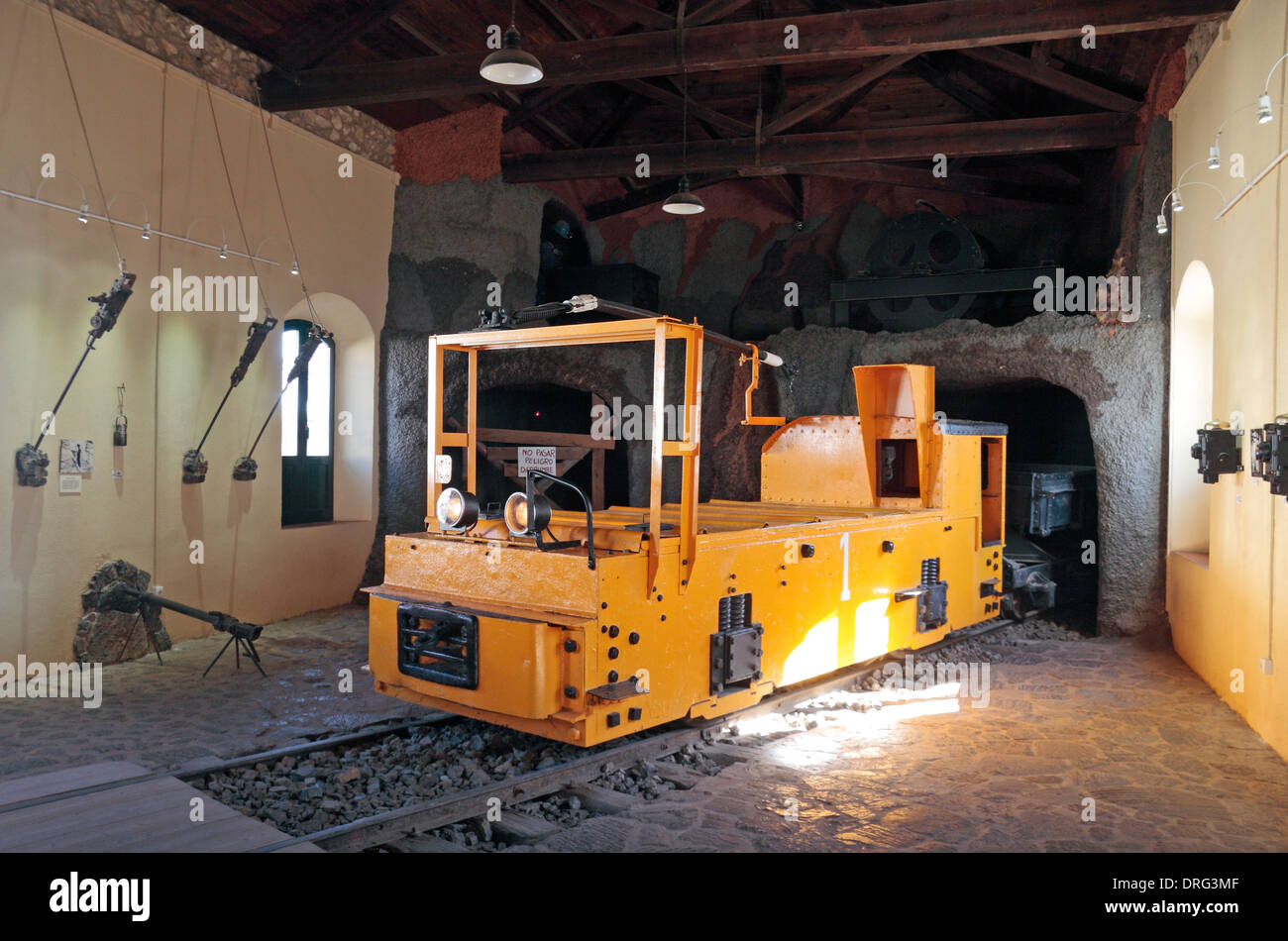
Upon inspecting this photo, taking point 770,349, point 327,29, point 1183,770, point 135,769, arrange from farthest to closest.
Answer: point 770,349
point 327,29
point 1183,770
point 135,769

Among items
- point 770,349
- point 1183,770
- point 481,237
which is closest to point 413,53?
point 481,237

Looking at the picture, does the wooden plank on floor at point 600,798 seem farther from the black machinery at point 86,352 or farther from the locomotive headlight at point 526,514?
the black machinery at point 86,352

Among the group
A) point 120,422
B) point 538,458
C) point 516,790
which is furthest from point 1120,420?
point 120,422

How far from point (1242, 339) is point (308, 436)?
28.8 ft

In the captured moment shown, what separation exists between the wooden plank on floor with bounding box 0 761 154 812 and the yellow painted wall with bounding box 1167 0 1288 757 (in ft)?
20.5

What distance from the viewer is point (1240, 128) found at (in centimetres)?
632

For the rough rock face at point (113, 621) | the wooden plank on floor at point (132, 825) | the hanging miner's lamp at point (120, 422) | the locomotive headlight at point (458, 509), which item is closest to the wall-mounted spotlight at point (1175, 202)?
the locomotive headlight at point (458, 509)

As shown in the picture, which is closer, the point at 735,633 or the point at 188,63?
the point at 735,633

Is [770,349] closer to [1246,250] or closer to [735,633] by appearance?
[1246,250]

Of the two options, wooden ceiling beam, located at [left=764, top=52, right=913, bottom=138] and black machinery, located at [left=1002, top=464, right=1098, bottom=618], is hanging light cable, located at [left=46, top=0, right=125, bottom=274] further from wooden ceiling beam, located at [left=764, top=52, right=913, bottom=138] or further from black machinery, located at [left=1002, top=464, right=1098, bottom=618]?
black machinery, located at [left=1002, top=464, right=1098, bottom=618]

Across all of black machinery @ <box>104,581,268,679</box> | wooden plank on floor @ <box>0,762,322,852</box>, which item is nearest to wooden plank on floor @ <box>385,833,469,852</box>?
wooden plank on floor @ <box>0,762,322,852</box>

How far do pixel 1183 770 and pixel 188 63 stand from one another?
30.6 feet

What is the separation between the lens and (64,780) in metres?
4.38

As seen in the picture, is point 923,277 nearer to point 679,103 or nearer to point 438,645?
point 679,103
